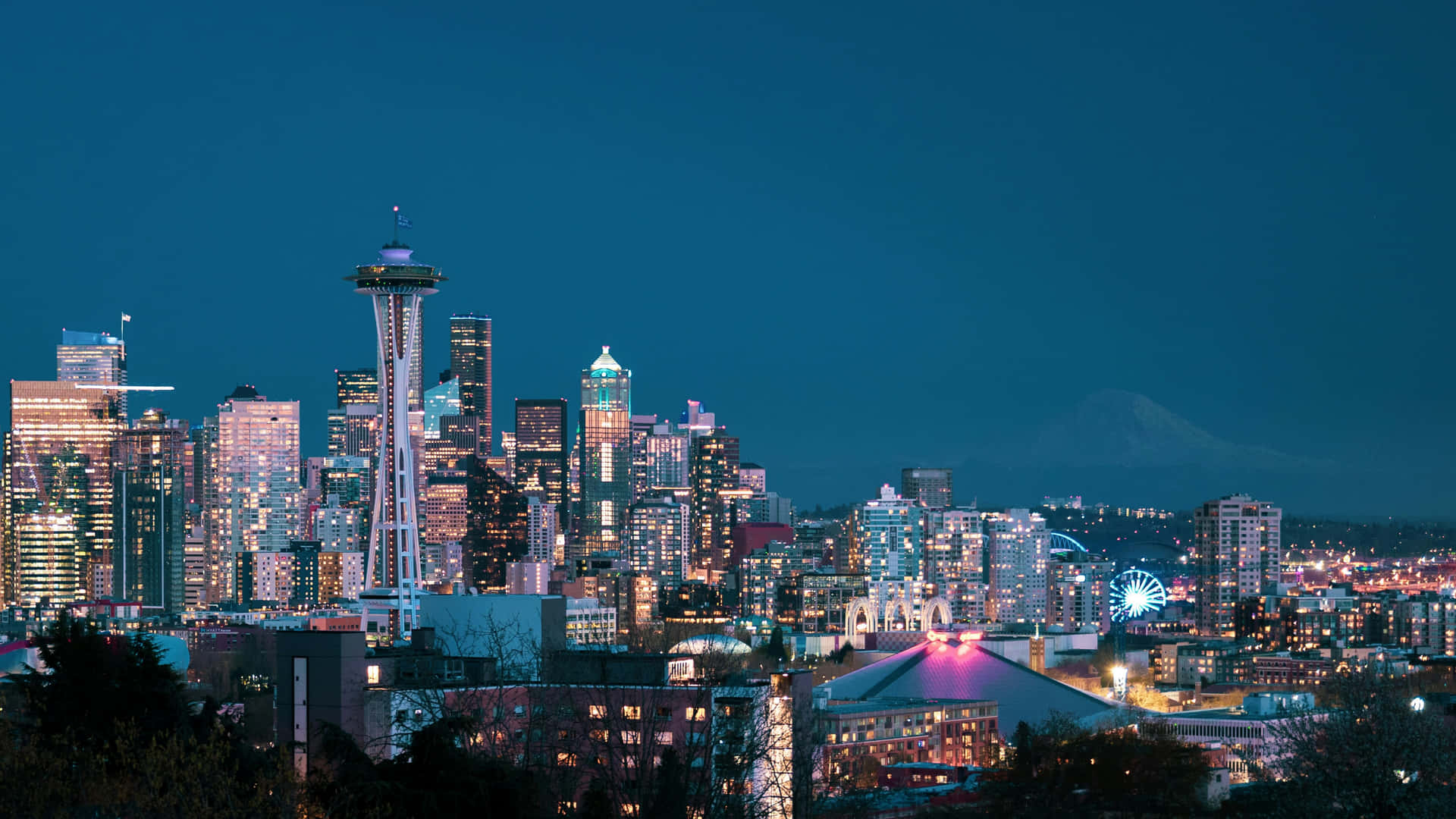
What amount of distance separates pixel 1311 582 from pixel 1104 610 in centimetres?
2650

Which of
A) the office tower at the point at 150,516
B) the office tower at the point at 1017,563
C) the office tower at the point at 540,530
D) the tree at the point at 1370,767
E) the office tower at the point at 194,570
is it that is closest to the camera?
the tree at the point at 1370,767

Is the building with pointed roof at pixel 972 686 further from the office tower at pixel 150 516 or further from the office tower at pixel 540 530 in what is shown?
the office tower at pixel 540 530

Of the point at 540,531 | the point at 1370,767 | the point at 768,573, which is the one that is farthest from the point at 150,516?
the point at 1370,767

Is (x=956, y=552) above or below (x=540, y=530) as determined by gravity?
below

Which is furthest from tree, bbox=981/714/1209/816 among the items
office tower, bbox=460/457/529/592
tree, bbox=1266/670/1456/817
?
office tower, bbox=460/457/529/592

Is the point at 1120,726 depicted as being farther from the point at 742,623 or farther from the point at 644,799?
the point at 742,623

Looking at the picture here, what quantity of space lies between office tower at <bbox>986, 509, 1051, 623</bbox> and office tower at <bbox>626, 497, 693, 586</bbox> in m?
33.8

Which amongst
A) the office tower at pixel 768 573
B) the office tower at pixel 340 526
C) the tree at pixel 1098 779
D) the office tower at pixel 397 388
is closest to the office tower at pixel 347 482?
the office tower at pixel 340 526

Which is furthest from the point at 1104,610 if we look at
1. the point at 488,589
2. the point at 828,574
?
the point at 488,589

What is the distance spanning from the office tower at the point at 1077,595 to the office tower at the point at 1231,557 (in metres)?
9.38

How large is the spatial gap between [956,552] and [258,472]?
60.3m

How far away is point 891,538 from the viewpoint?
171625 mm

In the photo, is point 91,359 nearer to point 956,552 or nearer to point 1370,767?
point 956,552

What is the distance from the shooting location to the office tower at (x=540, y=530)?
188 meters
